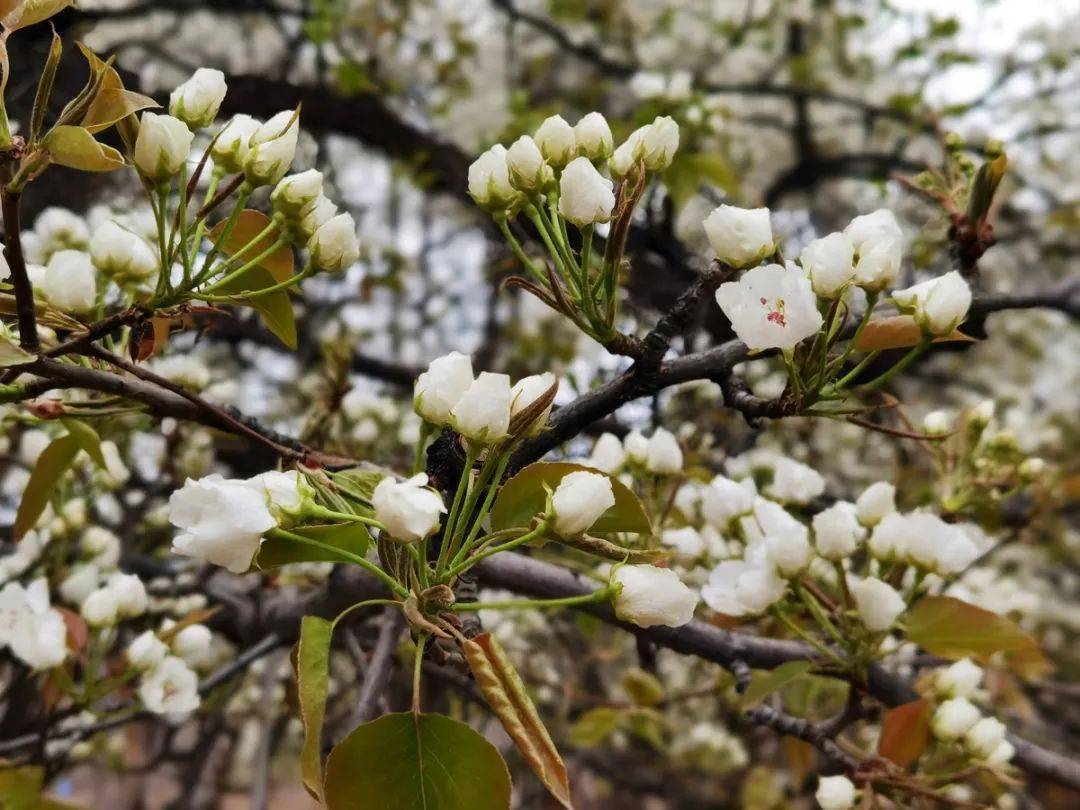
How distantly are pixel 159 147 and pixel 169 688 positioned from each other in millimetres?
688

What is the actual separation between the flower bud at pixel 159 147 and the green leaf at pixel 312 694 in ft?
1.07

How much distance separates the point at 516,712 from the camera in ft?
1.70

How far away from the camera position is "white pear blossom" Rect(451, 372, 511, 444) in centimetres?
57

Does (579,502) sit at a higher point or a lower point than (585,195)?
lower

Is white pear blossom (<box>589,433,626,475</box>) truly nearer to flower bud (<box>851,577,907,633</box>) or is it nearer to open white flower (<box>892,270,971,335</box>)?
flower bud (<box>851,577,907,633</box>)

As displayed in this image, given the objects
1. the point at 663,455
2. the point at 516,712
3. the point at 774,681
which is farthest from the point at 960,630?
the point at 516,712

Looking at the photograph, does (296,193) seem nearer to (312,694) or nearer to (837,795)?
(312,694)

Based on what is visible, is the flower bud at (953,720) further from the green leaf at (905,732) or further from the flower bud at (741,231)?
the flower bud at (741,231)

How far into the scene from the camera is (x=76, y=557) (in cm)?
154

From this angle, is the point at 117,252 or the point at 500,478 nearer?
the point at 500,478

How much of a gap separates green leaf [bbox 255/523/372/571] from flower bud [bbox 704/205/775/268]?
324 mm

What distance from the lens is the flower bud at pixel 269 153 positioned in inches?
25.2

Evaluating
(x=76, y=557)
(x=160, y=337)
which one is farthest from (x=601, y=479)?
(x=76, y=557)

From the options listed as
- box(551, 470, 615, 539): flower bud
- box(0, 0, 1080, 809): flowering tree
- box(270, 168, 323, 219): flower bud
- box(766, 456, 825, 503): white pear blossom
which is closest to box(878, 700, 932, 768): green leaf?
box(0, 0, 1080, 809): flowering tree
